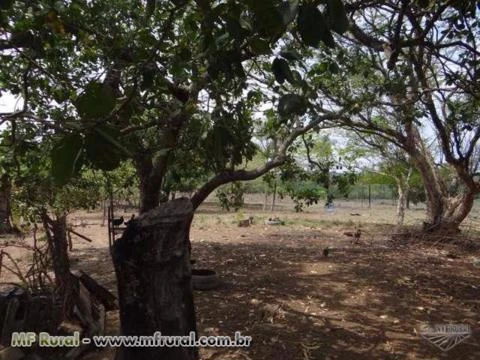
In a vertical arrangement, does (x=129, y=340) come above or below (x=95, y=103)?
below

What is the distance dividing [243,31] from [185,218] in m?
0.86

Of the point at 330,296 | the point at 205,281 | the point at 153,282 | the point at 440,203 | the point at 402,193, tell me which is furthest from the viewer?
the point at 402,193

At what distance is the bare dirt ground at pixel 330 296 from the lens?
4.00m

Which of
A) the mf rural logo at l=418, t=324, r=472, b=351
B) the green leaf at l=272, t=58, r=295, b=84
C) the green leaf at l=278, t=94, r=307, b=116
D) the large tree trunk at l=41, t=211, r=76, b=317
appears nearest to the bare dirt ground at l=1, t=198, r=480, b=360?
the mf rural logo at l=418, t=324, r=472, b=351

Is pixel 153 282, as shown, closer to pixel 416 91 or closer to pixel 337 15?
pixel 337 15

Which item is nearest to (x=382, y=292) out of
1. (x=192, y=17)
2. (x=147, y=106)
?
(x=147, y=106)

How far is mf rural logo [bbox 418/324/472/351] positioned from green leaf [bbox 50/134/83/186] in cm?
399

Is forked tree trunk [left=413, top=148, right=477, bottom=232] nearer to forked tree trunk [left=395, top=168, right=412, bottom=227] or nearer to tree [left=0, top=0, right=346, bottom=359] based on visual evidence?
forked tree trunk [left=395, top=168, right=412, bottom=227]

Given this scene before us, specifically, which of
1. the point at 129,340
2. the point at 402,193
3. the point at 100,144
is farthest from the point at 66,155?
the point at 402,193

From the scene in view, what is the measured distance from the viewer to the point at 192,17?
124 inches

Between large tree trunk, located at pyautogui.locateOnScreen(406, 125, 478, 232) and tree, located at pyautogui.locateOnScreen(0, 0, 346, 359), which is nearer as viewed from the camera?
tree, located at pyautogui.locateOnScreen(0, 0, 346, 359)

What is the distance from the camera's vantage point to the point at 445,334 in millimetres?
4355

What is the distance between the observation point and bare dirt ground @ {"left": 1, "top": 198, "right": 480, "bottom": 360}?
13.1 feet

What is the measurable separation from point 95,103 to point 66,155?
132mm
